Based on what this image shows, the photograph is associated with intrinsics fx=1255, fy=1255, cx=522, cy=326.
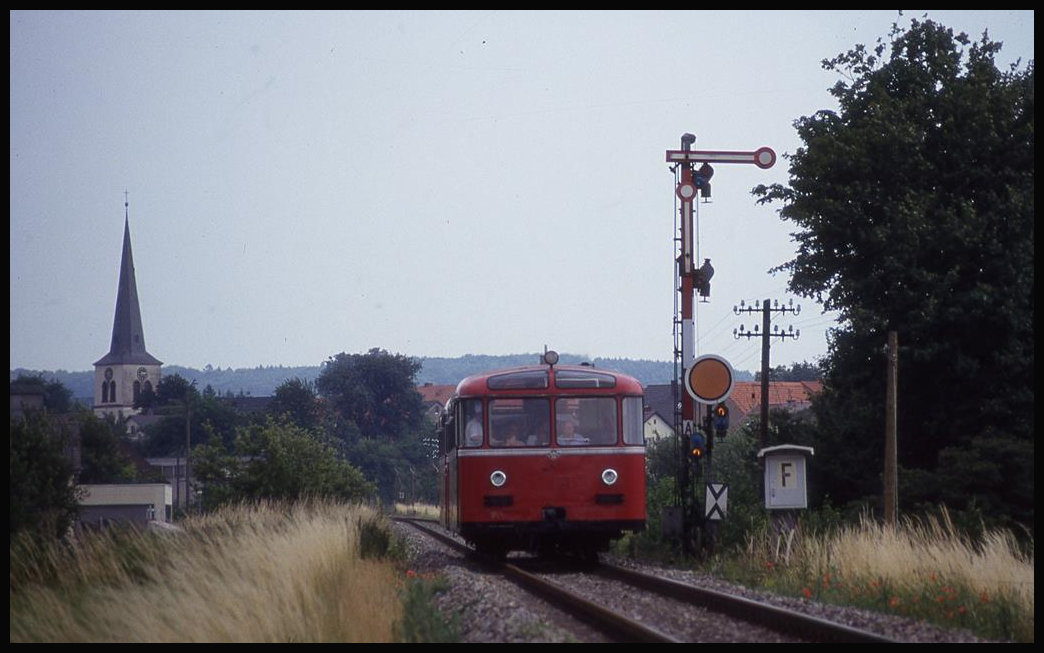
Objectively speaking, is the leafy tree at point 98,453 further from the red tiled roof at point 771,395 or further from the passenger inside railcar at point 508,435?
the red tiled roof at point 771,395

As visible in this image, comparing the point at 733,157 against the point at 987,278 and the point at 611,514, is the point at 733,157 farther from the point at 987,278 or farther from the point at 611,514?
the point at 987,278

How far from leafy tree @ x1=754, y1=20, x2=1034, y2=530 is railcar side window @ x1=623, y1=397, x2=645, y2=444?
13.2 metres

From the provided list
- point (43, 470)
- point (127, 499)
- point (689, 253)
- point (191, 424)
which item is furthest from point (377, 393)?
point (689, 253)

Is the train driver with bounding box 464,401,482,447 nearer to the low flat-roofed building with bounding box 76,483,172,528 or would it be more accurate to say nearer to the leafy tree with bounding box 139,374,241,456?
the low flat-roofed building with bounding box 76,483,172,528

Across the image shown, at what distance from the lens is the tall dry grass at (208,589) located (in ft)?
32.0

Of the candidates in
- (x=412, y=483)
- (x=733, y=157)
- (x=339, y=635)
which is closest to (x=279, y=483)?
(x=733, y=157)

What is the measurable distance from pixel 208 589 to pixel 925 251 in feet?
77.1

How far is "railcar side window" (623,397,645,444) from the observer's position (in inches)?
696

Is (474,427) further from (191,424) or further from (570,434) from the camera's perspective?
(191,424)

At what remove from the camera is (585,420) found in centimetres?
1772

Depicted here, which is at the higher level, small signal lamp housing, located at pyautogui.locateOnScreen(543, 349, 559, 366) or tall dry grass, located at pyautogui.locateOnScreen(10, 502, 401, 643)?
small signal lamp housing, located at pyautogui.locateOnScreen(543, 349, 559, 366)

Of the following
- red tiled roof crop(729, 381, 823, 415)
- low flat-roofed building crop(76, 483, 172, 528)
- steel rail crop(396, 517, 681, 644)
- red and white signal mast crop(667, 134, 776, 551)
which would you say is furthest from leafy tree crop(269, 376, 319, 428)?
steel rail crop(396, 517, 681, 644)

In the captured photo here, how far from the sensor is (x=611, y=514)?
57.2ft

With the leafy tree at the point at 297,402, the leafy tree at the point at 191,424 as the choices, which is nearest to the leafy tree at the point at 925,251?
the leafy tree at the point at 191,424
